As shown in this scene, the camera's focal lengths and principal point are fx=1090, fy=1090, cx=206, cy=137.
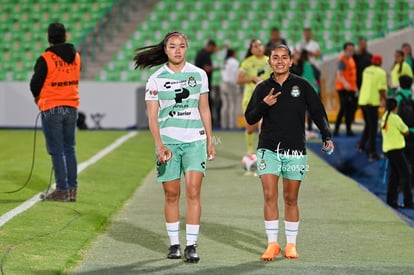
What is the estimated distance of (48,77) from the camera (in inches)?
461

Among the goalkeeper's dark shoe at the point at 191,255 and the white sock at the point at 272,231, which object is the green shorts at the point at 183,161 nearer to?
the goalkeeper's dark shoe at the point at 191,255

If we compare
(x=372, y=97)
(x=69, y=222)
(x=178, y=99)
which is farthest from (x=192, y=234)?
(x=372, y=97)

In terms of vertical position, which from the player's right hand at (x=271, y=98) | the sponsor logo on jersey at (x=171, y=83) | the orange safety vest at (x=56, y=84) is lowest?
the orange safety vest at (x=56, y=84)

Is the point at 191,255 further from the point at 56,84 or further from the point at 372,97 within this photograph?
the point at 372,97

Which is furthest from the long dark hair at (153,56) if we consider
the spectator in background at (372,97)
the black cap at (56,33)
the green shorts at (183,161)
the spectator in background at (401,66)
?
the spectator in background at (401,66)

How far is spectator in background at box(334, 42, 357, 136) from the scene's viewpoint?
76.1 ft

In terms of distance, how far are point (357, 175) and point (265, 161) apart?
1292 cm

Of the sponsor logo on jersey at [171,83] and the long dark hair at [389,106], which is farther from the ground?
the sponsor logo on jersey at [171,83]

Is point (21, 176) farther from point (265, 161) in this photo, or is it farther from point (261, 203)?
point (265, 161)

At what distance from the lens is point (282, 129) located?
864 centimetres

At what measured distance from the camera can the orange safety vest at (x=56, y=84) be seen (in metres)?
11.7

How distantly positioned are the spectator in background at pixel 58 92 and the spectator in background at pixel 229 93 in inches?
567

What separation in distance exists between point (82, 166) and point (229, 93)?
10718mm

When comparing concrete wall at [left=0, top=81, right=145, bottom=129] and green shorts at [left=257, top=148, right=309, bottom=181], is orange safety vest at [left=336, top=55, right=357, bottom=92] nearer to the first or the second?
concrete wall at [left=0, top=81, right=145, bottom=129]
